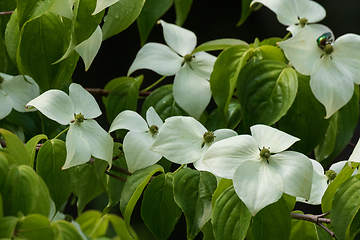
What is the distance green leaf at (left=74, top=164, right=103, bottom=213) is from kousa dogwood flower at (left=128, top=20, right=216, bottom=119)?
11 cm

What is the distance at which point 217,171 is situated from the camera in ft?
0.87

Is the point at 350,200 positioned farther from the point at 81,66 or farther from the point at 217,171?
Answer: the point at 81,66

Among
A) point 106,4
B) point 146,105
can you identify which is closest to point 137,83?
point 146,105

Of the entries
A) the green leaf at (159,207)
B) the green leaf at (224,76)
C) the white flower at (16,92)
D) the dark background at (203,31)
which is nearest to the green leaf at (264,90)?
the green leaf at (224,76)

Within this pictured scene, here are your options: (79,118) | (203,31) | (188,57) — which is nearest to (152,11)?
(188,57)

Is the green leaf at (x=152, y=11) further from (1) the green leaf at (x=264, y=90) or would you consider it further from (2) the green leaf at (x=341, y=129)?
(2) the green leaf at (x=341, y=129)

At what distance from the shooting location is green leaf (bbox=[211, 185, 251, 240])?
272 millimetres

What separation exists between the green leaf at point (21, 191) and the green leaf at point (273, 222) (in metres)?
0.16

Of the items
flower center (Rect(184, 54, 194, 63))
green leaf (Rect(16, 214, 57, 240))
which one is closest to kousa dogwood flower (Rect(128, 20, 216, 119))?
flower center (Rect(184, 54, 194, 63))

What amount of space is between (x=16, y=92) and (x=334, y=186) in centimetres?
31

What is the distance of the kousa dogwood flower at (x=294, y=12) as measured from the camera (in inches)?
15.5

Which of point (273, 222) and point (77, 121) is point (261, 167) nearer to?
point (273, 222)

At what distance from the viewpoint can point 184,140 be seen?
12.3 inches

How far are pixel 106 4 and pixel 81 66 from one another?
87 centimetres
